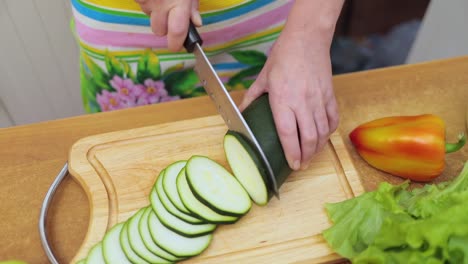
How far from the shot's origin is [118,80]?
61.6 inches

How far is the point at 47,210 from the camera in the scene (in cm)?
126

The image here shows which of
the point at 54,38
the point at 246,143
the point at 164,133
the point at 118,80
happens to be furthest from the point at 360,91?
the point at 54,38

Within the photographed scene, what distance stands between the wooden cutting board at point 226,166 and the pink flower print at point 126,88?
0.26m

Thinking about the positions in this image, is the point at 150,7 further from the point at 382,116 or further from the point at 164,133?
the point at 382,116

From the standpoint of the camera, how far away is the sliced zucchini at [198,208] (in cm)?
113

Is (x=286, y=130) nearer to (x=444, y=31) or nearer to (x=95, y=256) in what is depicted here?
(x=95, y=256)

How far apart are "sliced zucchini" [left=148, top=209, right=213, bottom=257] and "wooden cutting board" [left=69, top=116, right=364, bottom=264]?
0.03m

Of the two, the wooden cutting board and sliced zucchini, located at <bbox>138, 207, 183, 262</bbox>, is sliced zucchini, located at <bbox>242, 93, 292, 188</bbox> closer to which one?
the wooden cutting board

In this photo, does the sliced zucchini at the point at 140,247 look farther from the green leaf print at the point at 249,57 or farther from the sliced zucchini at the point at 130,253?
the green leaf print at the point at 249,57

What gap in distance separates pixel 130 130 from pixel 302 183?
0.53 m

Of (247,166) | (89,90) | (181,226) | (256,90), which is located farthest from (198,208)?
(89,90)

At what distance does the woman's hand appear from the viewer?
117cm

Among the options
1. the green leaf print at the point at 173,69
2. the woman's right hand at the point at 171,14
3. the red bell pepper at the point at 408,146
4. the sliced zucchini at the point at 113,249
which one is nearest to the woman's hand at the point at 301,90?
the red bell pepper at the point at 408,146

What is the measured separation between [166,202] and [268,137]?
306mm
